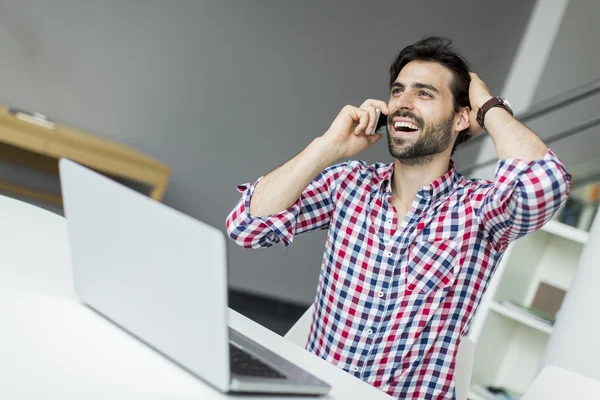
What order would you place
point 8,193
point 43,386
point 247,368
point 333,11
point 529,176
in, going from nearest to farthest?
Result: point 43,386 < point 247,368 < point 529,176 < point 8,193 < point 333,11

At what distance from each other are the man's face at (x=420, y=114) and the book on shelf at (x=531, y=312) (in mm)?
1481

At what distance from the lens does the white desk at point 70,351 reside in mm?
852

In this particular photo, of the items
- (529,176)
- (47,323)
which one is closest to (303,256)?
(529,176)

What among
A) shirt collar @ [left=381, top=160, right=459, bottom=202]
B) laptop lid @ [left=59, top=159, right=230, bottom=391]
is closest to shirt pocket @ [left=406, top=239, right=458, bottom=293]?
shirt collar @ [left=381, top=160, right=459, bottom=202]

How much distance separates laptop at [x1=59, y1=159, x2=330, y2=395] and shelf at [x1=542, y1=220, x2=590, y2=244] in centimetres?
222

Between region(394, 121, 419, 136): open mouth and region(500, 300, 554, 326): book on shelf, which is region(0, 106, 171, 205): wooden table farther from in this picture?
region(394, 121, 419, 136): open mouth

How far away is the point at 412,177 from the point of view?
1.76 metres

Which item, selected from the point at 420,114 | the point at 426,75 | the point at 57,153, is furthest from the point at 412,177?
the point at 57,153

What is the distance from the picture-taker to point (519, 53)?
5211mm

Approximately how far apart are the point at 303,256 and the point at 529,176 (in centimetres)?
338

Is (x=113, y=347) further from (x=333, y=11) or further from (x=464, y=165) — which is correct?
(x=464, y=165)

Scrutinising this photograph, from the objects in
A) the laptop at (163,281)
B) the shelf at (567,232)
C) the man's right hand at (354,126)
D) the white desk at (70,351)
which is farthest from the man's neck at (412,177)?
the shelf at (567,232)

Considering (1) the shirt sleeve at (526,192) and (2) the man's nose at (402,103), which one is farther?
(2) the man's nose at (402,103)

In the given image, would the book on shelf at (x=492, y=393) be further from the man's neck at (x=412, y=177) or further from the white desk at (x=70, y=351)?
the white desk at (x=70, y=351)
